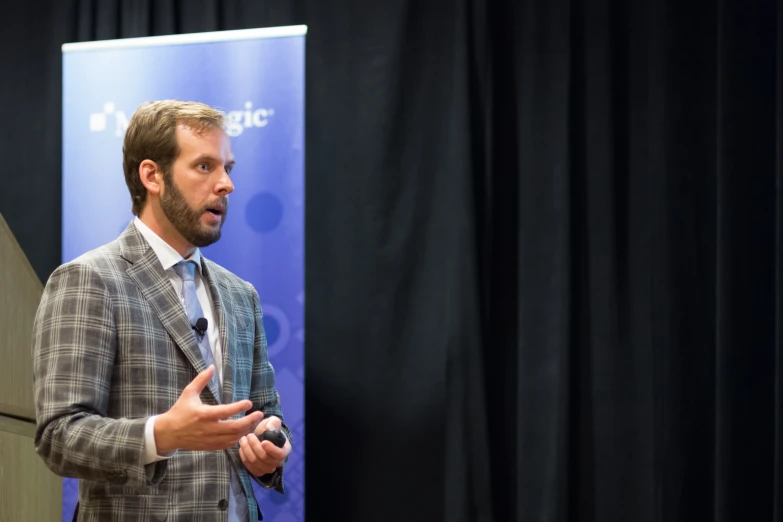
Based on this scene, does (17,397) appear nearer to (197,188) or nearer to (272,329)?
(272,329)

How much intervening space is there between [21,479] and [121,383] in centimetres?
97

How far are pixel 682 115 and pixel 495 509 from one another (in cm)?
170

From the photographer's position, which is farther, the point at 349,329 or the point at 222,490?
the point at 349,329

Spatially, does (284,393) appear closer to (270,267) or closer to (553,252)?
(270,267)

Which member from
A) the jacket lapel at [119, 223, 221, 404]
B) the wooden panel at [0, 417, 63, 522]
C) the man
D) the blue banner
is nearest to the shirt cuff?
the man

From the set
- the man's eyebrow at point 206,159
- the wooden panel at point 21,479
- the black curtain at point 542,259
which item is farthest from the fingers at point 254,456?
the black curtain at point 542,259

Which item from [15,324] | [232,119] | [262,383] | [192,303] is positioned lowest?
[262,383]

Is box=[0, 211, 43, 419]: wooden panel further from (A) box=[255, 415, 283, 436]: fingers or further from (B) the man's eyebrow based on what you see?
(A) box=[255, 415, 283, 436]: fingers

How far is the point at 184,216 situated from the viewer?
78.4 inches

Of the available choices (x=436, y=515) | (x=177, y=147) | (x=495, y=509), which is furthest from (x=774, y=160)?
(x=177, y=147)

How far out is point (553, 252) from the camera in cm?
Answer: 326

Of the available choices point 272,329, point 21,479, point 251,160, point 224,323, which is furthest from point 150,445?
point 251,160

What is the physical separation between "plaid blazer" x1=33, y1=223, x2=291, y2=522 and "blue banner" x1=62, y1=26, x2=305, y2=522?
112 cm

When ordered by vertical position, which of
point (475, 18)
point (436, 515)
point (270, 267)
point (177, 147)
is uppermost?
point (475, 18)
